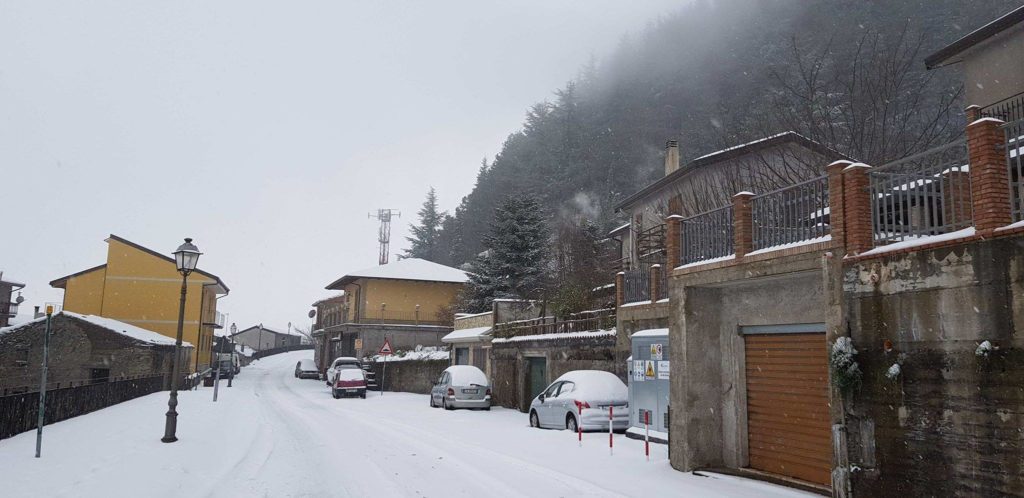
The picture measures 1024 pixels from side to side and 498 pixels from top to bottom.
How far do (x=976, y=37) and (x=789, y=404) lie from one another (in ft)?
52.6

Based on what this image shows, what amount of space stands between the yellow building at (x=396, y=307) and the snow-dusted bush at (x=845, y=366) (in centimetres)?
4558

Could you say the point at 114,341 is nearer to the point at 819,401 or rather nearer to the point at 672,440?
the point at 672,440

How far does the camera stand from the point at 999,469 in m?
6.41

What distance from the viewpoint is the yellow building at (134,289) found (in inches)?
1975

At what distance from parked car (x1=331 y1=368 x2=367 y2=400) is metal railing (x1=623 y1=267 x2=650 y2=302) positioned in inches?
722

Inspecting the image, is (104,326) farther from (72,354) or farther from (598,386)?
(598,386)

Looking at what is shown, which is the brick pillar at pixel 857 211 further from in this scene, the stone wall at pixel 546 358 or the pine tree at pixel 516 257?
the pine tree at pixel 516 257

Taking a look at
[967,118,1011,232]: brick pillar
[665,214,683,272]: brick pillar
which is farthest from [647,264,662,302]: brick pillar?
[967,118,1011,232]: brick pillar

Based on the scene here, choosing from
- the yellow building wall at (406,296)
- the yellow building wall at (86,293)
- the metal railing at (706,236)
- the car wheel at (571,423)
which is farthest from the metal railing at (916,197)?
the yellow building wall at (86,293)

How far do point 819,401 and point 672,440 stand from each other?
9.02 feet

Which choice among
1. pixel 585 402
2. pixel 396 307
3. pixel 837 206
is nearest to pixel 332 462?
pixel 585 402

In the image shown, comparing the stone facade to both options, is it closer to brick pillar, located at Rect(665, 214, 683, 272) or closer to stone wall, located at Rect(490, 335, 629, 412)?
stone wall, located at Rect(490, 335, 629, 412)

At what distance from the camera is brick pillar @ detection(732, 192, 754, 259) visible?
34.1ft

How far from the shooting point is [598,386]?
56.5 ft
